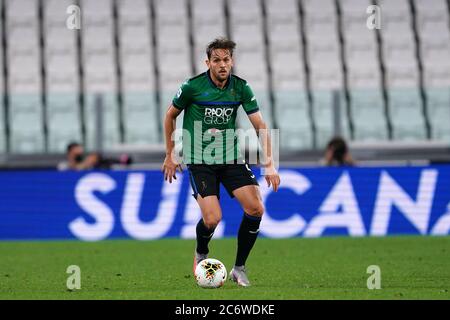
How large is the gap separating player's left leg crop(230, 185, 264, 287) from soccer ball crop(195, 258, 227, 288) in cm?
30

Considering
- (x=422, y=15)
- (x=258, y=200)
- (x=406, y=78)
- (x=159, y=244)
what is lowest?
(x=159, y=244)

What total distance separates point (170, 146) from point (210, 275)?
1193 mm

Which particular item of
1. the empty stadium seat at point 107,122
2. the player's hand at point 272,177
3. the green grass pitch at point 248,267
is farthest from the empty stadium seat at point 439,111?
the player's hand at point 272,177

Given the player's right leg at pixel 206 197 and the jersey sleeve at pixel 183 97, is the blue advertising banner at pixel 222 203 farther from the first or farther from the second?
the jersey sleeve at pixel 183 97

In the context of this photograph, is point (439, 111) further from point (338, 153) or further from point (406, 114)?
point (338, 153)

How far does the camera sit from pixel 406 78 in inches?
770

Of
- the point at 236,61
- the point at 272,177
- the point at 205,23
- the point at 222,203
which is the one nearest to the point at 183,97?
the point at 272,177

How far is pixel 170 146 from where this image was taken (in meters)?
8.95

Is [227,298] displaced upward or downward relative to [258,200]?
downward

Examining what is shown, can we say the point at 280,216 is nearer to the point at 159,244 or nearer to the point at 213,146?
the point at 159,244

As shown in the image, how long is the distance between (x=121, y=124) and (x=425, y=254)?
814 centimetres

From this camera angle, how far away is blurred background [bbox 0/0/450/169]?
60.6 ft
